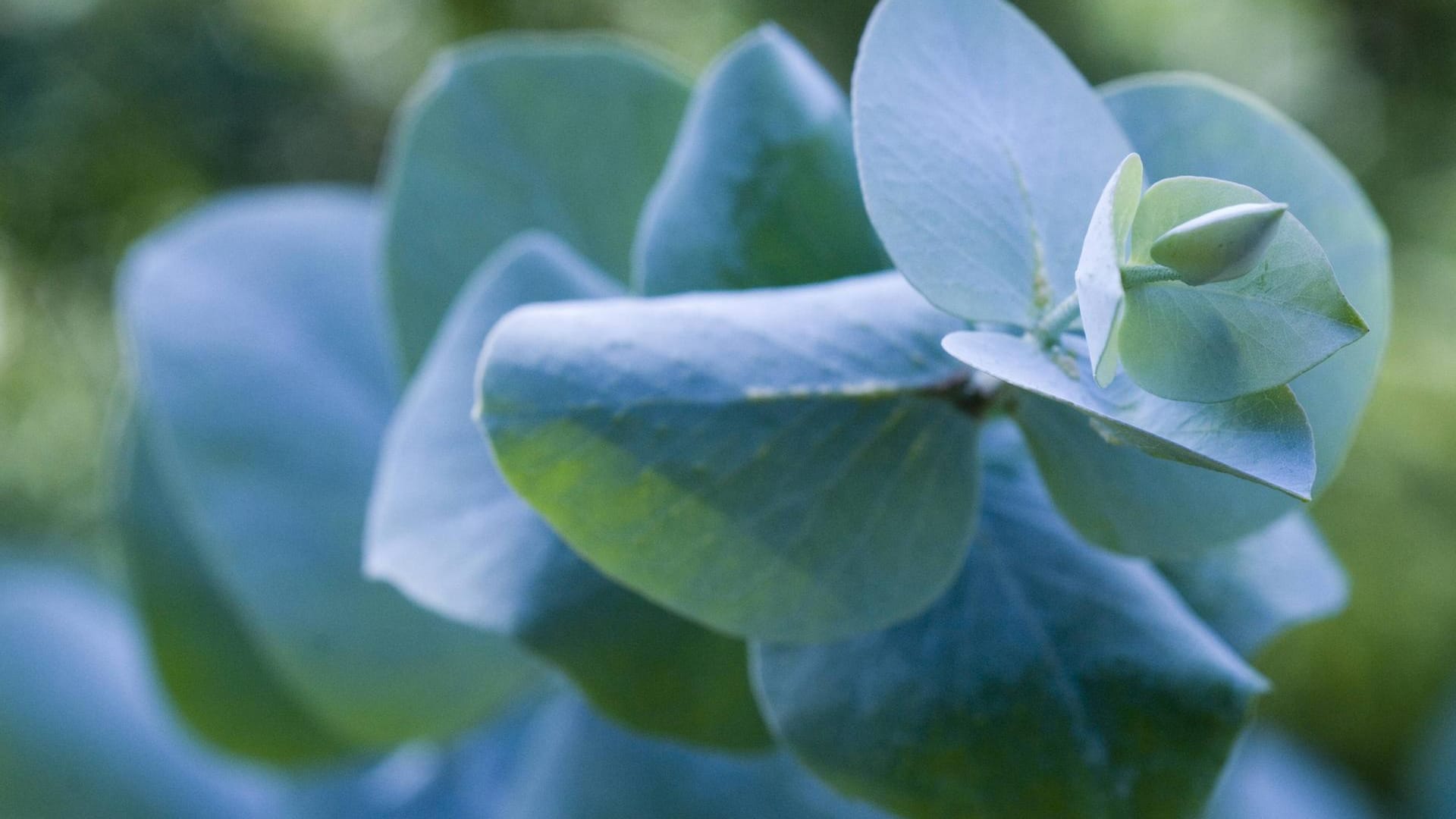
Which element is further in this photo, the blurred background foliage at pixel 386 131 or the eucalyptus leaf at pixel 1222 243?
the blurred background foliage at pixel 386 131

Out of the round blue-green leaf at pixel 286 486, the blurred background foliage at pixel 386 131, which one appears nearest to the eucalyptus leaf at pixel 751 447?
the round blue-green leaf at pixel 286 486

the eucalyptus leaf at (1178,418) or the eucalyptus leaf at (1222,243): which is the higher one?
the eucalyptus leaf at (1222,243)

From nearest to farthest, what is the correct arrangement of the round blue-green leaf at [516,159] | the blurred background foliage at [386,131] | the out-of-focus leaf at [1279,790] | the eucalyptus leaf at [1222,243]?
1. the eucalyptus leaf at [1222,243]
2. the round blue-green leaf at [516,159]
3. the out-of-focus leaf at [1279,790]
4. the blurred background foliage at [386,131]

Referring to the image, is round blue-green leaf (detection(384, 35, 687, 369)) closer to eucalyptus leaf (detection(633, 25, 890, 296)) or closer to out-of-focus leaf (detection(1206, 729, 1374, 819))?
eucalyptus leaf (detection(633, 25, 890, 296))

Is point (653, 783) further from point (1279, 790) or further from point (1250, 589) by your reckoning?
point (1279, 790)

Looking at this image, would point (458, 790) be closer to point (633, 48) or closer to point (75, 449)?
point (633, 48)

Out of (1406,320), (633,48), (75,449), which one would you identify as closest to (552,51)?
(633,48)

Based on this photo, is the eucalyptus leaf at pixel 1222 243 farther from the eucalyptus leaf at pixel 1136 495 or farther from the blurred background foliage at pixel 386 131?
the blurred background foliage at pixel 386 131

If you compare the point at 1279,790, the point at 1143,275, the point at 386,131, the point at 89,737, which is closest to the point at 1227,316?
the point at 1143,275
